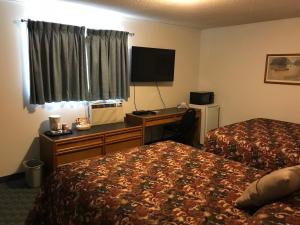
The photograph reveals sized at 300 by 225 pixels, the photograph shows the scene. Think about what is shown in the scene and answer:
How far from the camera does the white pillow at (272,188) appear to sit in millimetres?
1476

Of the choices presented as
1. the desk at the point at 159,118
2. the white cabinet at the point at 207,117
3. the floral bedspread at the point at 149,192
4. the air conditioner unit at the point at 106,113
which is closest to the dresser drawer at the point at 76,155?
the air conditioner unit at the point at 106,113

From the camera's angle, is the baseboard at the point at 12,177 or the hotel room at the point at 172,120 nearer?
the hotel room at the point at 172,120

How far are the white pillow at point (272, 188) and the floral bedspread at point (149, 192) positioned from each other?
0.06 metres

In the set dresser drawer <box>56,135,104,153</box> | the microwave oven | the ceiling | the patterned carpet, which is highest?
the ceiling

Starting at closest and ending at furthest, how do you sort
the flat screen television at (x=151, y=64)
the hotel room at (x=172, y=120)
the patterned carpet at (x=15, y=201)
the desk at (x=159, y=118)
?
1. the hotel room at (x=172, y=120)
2. the patterned carpet at (x=15, y=201)
3. the desk at (x=159, y=118)
4. the flat screen television at (x=151, y=64)

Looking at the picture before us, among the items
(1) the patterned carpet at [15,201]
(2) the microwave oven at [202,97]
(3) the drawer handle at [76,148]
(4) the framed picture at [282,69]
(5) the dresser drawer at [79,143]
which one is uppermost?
(4) the framed picture at [282,69]

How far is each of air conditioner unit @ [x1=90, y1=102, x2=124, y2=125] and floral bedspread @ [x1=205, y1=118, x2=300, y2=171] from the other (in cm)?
150

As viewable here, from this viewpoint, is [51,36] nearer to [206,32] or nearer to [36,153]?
[36,153]

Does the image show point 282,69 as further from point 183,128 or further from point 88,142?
point 88,142

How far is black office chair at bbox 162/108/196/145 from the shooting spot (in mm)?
4340

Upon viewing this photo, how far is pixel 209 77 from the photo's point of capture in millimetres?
5379

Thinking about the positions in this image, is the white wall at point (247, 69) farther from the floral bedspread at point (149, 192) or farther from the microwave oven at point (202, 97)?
the floral bedspread at point (149, 192)

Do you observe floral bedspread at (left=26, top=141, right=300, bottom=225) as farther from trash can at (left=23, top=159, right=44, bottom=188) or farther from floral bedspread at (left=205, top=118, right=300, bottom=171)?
trash can at (left=23, top=159, right=44, bottom=188)

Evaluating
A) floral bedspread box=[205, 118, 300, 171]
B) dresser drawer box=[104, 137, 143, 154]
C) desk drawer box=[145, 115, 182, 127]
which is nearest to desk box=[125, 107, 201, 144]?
desk drawer box=[145, 115, 182, 127]
